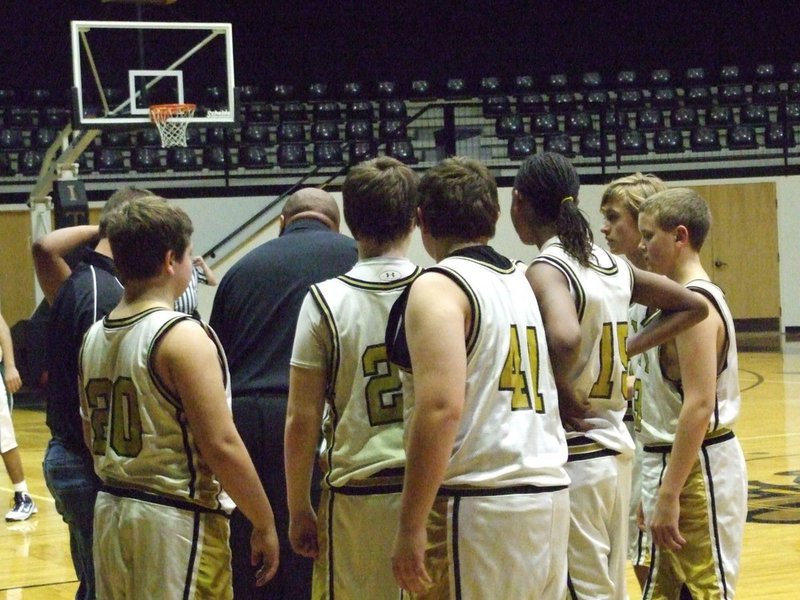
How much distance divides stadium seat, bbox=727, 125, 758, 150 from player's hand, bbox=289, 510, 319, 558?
55.0 feet

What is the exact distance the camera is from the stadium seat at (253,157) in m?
17.4

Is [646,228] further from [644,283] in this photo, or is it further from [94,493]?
[94,493]

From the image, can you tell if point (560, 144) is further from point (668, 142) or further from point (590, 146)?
point (668, 142)

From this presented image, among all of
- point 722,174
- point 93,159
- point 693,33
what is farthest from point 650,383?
point 693,33

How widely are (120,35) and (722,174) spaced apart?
31.0 ft

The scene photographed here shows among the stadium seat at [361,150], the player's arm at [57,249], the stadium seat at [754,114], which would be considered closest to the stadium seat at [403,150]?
the stadium seat at [361,150]

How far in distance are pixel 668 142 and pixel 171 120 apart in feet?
30.0

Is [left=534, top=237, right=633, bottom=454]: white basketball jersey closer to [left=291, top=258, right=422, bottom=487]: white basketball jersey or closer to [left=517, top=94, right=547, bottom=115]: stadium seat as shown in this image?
[left=291, top=258, right=422, bottom=487]: white basketball jersey

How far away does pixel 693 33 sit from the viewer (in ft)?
70.7

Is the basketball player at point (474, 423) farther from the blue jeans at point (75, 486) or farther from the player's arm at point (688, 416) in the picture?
the blue jeans at point (75, 486)

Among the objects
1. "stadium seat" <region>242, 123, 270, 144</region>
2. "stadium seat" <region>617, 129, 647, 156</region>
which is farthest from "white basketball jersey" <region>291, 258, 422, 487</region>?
"stadium seat" <region>617, 129, 647, 156</region>

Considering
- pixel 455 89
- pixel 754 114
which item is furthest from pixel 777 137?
pixel 455 89

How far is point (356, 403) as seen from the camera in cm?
307

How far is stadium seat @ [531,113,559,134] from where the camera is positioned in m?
18.9
